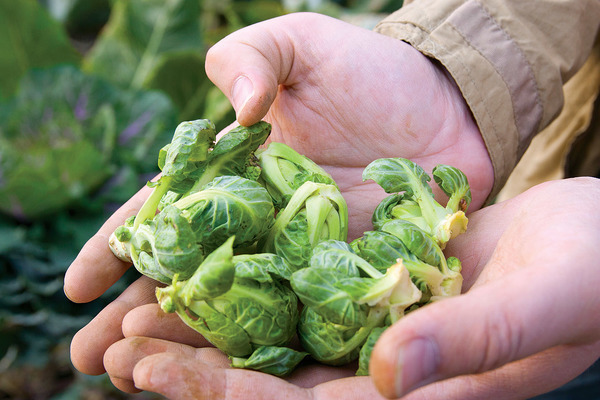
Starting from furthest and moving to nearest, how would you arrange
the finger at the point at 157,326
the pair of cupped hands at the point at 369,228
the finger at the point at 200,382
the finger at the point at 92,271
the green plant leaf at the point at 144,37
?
the green plant leaf at the point at 144,37
the finger at the point at 92,271
the finger at the point at 157,326
the finger at the point at 200,382
the pair of cupped hands at the point at 369,228

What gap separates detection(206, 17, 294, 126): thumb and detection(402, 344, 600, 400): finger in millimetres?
1579

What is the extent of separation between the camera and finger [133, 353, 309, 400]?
181 centimetres

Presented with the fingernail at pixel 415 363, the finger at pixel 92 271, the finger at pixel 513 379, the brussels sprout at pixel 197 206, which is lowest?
the finger at pixel 92 271

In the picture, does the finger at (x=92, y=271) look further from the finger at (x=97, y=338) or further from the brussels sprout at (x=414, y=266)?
the brussels sprout at (x=414, y=266)

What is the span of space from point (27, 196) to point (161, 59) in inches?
85.3

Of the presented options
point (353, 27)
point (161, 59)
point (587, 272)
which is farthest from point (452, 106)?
point (161, 59)

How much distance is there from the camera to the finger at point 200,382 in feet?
5.95

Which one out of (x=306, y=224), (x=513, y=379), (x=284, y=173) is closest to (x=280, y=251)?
(x=306, y=224)

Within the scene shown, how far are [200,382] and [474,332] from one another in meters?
0.94

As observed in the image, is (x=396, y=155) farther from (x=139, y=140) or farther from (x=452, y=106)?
(x=139, y=140)

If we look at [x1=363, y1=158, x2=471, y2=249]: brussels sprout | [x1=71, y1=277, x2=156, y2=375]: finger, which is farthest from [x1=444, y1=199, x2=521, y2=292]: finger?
[x1=71, y1=277, x2=156, y2=375]: finger

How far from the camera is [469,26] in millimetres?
3344

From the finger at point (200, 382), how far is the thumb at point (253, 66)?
4.36ft

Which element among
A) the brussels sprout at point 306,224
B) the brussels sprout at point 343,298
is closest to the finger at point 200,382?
the brussels sprout at point 343,298
